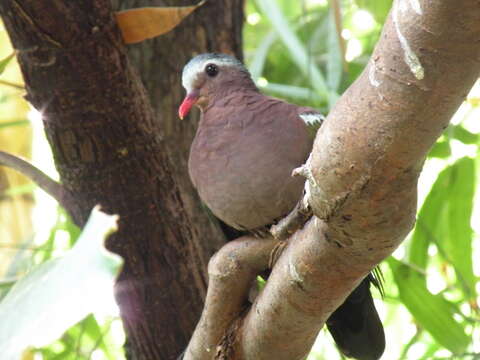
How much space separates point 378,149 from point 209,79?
104 centimetres

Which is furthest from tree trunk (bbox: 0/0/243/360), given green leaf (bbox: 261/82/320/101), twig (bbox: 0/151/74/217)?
green leaf (bbox: 261/82/320/101)

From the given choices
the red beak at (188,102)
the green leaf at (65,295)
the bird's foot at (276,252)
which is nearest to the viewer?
the green leaf at (65,295)

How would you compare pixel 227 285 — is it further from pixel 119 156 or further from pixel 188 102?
pixel 188 102

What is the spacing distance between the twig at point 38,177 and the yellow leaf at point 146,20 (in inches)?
13.9

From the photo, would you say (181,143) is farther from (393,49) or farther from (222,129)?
(393,49)

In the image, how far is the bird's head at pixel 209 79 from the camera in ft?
6.66

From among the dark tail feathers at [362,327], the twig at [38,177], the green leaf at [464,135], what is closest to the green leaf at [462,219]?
the green leaf at [464,135]

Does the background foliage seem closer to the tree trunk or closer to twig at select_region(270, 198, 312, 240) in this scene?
the tree trunk

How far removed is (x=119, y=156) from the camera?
181 cm

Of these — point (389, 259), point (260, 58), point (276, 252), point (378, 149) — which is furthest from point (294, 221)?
point (260, 58)

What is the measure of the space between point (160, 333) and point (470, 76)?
1.21 metres

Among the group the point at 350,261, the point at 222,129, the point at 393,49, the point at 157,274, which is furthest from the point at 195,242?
the point at 393,49

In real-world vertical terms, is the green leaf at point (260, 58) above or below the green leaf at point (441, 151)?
above

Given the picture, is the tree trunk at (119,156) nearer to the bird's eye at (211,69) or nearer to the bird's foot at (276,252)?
the bird's eye at (211,69)
